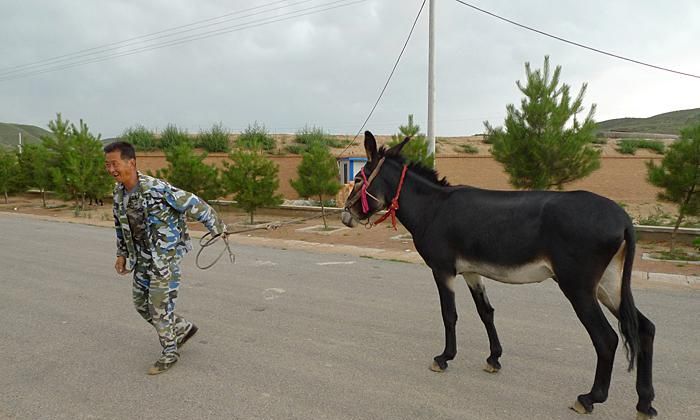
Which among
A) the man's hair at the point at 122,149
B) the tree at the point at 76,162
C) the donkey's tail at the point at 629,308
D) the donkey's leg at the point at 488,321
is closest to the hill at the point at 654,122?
the tree at the point at 76,162

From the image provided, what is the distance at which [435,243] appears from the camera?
12.4ft

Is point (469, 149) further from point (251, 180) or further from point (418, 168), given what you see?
point (418, 168)

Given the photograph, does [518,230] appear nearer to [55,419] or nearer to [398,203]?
[398,203]

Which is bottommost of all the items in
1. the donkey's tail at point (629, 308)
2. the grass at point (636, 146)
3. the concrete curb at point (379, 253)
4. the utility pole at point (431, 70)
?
the concrete curb at point (379, 253)

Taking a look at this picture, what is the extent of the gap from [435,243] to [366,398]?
131cm

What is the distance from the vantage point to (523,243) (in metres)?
3.31

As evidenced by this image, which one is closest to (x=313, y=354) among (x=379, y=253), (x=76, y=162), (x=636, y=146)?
(x=379, y=253)

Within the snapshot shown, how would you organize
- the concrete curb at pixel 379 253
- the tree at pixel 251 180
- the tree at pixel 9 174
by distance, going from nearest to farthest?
the concrete curb at pixel 379 253, the tree at pixel 251 180, the tree at pixel 9 174

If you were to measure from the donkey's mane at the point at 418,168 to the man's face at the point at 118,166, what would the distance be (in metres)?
2.12

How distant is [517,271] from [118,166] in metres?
3.20

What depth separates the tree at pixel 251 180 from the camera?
16188 mm

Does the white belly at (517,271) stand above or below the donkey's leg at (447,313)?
above

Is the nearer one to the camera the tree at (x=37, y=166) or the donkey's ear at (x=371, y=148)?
the donkey's ear at (x=371, y=148)

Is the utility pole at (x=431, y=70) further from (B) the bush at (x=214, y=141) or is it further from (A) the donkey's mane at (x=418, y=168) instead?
(B) the bush at (x=214, y=141)
